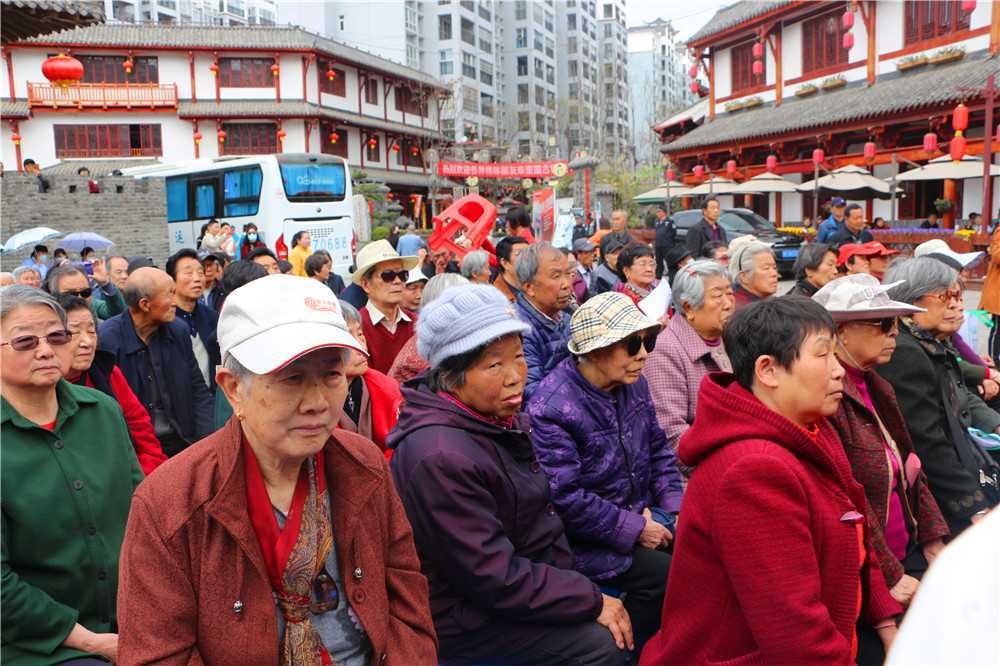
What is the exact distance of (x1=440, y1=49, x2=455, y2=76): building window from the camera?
5341cm

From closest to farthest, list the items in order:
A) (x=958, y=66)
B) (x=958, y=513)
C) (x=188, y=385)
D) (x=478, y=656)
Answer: (x=478, y=656) < (x=958, y=513) < (x=188, y=385) < (x=958, y=66)

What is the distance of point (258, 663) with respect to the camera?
187 cm

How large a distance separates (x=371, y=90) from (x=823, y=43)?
74.4ft

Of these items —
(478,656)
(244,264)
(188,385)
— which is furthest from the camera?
(244,264)

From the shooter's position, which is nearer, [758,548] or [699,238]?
[758,548]

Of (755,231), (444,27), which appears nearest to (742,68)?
(755,231)

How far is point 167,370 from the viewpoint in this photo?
15.3 feet

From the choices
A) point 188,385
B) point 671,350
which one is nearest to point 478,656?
point 671,350

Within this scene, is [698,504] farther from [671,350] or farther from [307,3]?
[307,3]

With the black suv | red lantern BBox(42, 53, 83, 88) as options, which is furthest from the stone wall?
the black suv

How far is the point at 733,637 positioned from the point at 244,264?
15.4ft

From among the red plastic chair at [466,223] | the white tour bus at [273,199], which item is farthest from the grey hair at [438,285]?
the white tour bus at [273,199]

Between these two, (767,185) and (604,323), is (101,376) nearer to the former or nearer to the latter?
(604,323)

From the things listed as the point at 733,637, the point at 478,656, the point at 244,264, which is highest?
the point at 244,264
